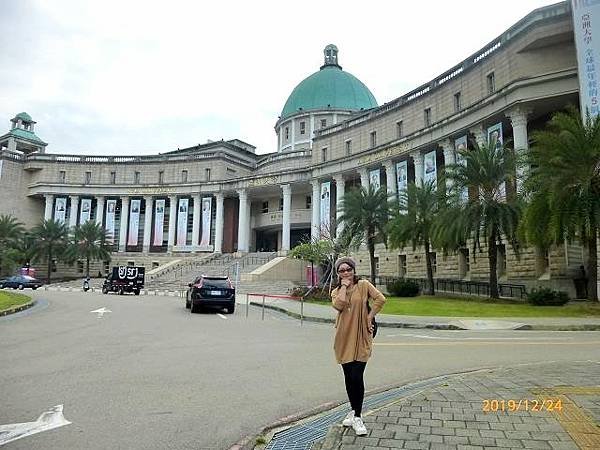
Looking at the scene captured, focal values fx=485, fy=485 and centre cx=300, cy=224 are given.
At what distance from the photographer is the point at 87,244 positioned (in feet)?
200

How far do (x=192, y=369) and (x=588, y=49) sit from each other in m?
27.3

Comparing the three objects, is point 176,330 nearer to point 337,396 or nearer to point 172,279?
point 337,396

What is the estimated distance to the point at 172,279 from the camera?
50.1 metres

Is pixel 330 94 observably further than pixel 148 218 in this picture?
No

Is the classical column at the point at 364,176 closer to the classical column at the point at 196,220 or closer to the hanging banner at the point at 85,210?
the classical column at the point at 196,220

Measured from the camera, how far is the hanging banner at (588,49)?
83.4 ft

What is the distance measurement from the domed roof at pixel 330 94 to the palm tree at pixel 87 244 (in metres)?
31.8

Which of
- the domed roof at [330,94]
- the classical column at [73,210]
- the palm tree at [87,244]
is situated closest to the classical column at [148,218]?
the palm tree at [87,244]

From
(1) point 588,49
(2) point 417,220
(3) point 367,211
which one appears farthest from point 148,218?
(1) point 588,49

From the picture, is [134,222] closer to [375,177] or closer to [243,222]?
[243,222]

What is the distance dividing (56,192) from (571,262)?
2679 inches

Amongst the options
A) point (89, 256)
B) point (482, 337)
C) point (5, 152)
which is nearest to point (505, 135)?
point (482, 337)
